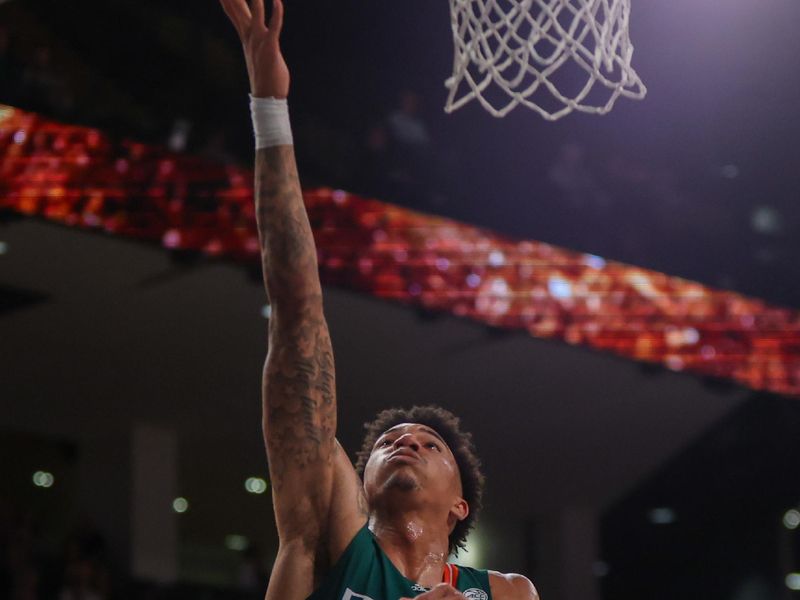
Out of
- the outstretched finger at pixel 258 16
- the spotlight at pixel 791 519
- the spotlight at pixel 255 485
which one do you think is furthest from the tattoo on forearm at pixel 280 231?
the spotlight at pixel 791 519

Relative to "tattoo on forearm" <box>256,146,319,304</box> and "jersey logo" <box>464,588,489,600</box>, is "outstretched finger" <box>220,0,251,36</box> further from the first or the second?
"jersey logo" <box>464,588,489,600</box>

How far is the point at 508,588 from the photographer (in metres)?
3.03

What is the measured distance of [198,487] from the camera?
1319 cm

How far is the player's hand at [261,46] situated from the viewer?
2645mm

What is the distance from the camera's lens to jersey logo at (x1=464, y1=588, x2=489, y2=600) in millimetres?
2947

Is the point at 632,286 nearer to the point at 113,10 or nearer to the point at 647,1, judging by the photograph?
the point at 647,1

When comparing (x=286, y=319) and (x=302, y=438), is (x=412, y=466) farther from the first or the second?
A: (x=286, y=319)

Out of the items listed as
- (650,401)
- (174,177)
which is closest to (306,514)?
(174,177)

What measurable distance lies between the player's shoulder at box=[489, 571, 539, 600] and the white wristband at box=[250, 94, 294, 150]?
1110mm

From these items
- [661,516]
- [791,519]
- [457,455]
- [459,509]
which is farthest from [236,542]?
[459,509]

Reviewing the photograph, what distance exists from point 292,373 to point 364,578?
442 mm

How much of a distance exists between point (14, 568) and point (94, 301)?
6.44 feet

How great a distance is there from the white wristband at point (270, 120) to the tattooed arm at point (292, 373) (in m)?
0.02

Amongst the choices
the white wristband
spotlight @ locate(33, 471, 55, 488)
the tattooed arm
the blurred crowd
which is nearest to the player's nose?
the tattooed arm
